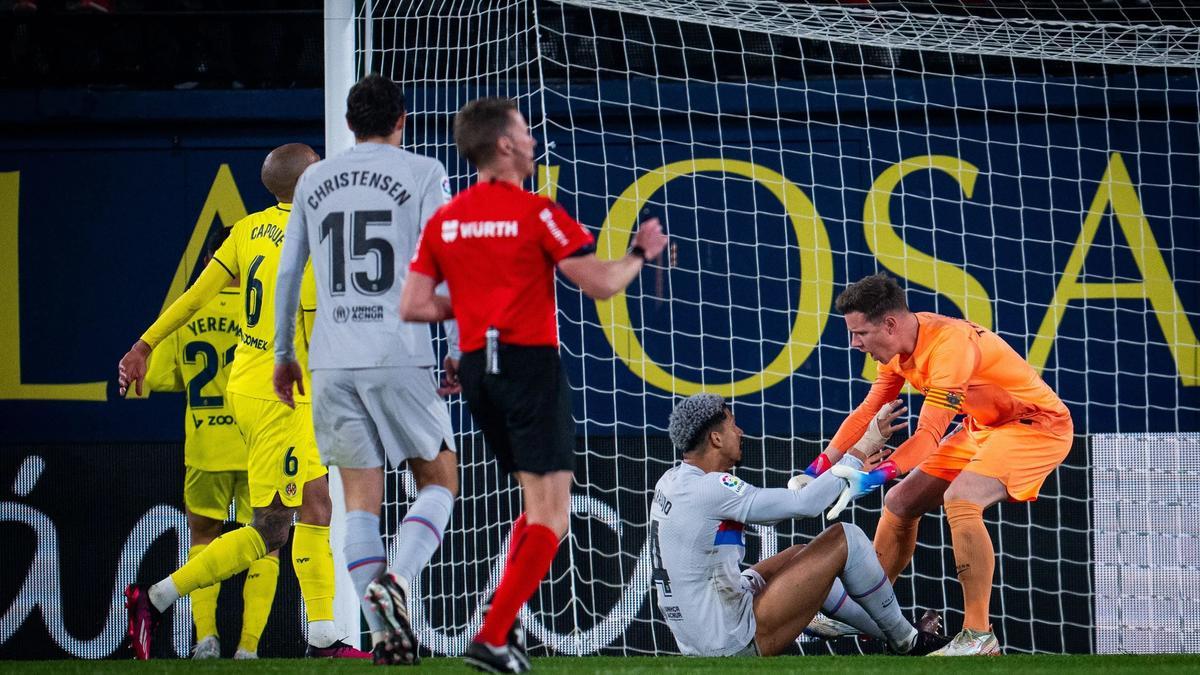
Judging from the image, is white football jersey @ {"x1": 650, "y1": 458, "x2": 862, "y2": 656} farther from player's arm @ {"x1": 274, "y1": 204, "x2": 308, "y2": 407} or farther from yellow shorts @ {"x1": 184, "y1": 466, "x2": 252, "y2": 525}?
yellow shorts @ {"x1": 184, "y1": 466, "x2": 252, "y2": 525}

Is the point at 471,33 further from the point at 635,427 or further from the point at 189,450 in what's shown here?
the point at 189,450

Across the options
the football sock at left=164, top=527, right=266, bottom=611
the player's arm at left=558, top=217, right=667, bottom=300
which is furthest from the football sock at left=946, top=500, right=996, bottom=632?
the football sock at left=164, top=527, right=266, bottom=611

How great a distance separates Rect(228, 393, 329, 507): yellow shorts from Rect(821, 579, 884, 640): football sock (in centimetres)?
198

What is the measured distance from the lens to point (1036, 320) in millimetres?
7648

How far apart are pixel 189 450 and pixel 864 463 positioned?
280 cm

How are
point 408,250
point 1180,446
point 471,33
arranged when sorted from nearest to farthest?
point 408,250 < point 1180,446 < point 471,33

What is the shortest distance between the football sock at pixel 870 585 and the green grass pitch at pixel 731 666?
1.22 ft

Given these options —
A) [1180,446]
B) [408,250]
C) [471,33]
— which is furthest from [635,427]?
[408,250]

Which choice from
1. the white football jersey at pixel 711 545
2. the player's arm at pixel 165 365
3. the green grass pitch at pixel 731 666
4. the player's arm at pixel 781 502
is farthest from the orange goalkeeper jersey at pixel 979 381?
the player's arm at pixel 165 365

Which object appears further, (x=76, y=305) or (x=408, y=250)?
(x=76, y=305)

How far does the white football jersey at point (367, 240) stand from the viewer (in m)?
3.90

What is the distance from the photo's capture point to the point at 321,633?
5258 millimetres

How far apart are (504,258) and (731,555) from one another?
1.89 meters

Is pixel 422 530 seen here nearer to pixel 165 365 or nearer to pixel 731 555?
pixel 731 555
